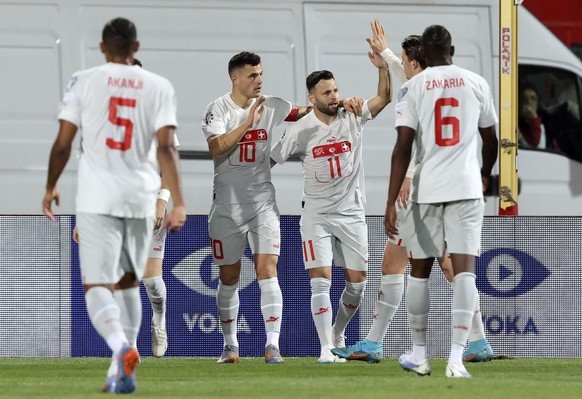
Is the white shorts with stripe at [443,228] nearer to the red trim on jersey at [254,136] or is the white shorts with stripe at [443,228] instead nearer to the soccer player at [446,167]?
the soccer player at [446,167]

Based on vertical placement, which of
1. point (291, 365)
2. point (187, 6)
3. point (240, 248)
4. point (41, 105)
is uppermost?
point (187, 6)

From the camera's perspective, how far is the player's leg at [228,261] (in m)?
9.83

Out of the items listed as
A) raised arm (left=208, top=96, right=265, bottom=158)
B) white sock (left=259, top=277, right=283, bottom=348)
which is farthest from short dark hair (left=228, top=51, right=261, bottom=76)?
white sock (left=259, top=277, right=283, bottom=348)

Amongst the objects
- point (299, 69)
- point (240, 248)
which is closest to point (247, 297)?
point (240, 248)

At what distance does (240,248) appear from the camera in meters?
9.86

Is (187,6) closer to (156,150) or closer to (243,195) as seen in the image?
(243,195)

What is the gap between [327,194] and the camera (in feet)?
32.4

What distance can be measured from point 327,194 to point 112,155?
10.3ft

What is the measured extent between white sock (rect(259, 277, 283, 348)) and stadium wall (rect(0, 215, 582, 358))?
0.93 metres

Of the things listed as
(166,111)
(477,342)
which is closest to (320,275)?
(477,342)

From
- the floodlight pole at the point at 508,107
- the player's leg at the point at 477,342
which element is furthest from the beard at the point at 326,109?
the floodlight pole at the point at 508,107

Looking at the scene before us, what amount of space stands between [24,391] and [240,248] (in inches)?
116

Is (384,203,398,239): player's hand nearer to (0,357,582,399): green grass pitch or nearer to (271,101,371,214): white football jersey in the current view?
(0,357,582,399): green grass pitch

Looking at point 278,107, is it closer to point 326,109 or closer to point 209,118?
point 326,109
